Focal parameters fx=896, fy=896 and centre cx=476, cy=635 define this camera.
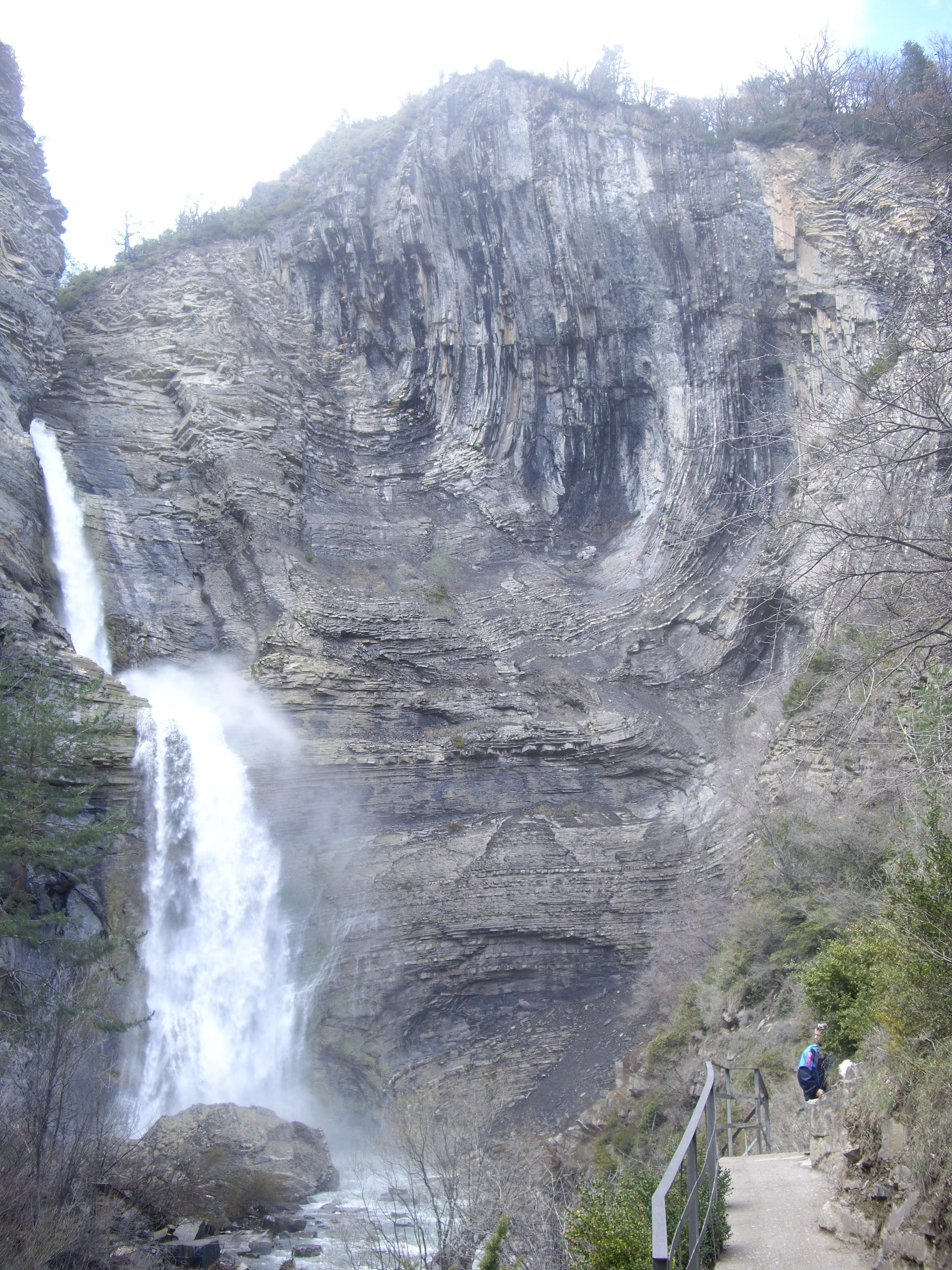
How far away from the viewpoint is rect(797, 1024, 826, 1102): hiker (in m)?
9.10

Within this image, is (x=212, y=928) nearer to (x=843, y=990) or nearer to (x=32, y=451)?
(x=843, y=990)

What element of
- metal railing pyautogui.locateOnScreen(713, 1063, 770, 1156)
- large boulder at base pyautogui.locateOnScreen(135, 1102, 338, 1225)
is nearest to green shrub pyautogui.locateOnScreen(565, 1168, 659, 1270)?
metal railing pyautogui.locateOnScreen(713, 1063, 770, 1156)

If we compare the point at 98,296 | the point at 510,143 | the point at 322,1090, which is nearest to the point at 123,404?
the point at 98,296

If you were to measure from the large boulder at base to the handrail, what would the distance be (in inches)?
302

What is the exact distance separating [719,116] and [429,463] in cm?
1676

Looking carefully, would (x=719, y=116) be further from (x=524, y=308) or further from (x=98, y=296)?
(x=98, y=296)

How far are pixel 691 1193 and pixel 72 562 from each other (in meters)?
22.0

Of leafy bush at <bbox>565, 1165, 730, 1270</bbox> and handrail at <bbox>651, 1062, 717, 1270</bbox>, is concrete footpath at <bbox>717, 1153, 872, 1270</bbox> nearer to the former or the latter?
leafy bush at <bbox>565, 1165, 730, 1270</bbox>

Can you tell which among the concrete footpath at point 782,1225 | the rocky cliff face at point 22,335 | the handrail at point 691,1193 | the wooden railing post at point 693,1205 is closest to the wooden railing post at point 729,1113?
the concrete footpath at point 782,1225

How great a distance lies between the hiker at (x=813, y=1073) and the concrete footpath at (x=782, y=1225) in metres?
2.27

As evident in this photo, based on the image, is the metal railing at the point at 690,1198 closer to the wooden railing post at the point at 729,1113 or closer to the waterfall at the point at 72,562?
the wooden railing post at the point at 729,1113

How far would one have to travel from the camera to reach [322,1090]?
1647 centimetres

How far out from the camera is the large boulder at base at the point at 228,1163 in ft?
34.6

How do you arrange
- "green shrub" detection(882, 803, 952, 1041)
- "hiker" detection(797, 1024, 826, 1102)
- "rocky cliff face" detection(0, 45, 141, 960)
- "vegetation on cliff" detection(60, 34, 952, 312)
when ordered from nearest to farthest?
"green shrub" detection(882, 803, 952, 1041), "hiker" detection(797, 1024, 826, 1102), "rocky cliff face" detection(0, 45, 141, 960), "vegetation on cliff" detection(60, 34, 952, 312)
